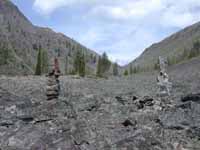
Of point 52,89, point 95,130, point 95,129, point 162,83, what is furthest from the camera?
point 162,83

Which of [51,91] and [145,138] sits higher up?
[51,91]

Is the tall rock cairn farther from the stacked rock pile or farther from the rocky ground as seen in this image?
the rocky ground

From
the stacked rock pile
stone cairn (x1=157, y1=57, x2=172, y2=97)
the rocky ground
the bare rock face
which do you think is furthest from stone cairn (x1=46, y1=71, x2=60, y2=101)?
stone cairn (x1=157, y1=57, x2=172, y2=97)

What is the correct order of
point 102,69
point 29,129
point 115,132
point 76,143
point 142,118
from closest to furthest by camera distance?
point 76,143
point 29,129
point 115,132
point 142,118
point 102,69

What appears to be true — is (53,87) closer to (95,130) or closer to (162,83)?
(95,130)

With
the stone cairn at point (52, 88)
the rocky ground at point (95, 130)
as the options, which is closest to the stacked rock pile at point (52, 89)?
the stone cairn at point (52, 88)

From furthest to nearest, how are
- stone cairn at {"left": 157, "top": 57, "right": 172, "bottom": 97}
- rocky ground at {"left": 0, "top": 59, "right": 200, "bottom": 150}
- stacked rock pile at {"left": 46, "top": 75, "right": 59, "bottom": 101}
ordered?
1. stone cairn at {"left": 157, "top": 57, "right": 172, "bottom": 97}
2. stacked rock pile at {"left": 46, "top": 75, "right": 59, "bottom": 101}
3. rocky ground at {"left": 0, "top": 59, "right": 200, "bottom": 150}

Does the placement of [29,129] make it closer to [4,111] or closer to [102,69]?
[4,111]

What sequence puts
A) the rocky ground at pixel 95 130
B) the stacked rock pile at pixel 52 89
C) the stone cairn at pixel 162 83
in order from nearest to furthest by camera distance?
the rocky ground at pixel 95 130 < the stacked rock pile at pixel 52 89 < the stone cairn at pixel 162 83

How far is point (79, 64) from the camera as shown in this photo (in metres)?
164

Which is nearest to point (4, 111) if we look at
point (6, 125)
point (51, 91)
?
point (51, 91)

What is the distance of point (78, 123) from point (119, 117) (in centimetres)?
772

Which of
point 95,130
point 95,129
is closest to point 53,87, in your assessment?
point 95,129

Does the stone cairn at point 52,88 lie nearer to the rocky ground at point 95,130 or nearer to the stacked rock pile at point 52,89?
the stacked rock pile at point 52,89
